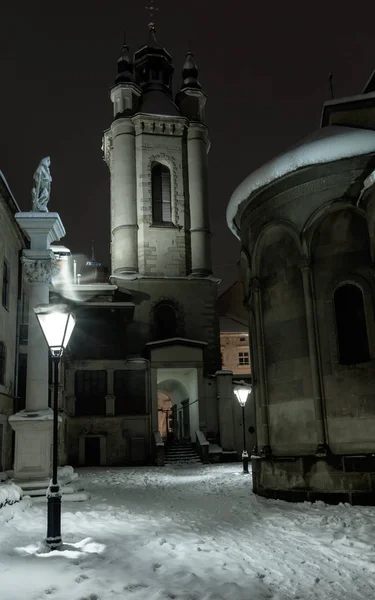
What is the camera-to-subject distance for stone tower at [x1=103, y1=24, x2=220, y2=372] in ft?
138

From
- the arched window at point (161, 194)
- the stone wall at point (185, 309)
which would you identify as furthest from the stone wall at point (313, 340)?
the arched window at point (161, 194)

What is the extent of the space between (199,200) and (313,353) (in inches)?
1254

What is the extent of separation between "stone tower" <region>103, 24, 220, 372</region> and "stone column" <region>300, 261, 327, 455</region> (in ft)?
86.9

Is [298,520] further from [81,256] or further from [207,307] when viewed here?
[81,256]

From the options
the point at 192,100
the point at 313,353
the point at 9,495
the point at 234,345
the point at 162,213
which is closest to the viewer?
the point at 9,495

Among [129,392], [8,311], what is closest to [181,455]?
[129,392]

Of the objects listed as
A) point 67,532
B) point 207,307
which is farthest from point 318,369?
point 207,307

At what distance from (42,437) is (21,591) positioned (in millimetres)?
10443

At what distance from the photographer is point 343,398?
14.1m

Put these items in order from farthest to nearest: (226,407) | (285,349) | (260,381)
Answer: (226,407) < (260,381) < (285,349)

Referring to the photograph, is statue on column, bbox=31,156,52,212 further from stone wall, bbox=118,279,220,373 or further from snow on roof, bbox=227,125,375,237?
stone wall, bbox=118,279,220,373

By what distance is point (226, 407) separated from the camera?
37.6 metres

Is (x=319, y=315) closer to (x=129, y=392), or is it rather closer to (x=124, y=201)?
(x=129, y=392)

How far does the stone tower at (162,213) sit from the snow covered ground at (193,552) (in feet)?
90.3
